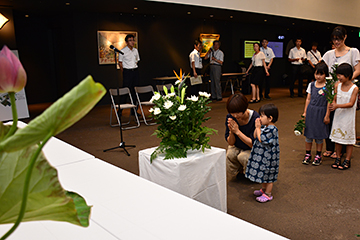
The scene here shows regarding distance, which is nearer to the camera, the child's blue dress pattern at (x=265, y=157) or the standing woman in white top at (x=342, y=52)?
the child's blue dress pattern at (x=265, y=157)

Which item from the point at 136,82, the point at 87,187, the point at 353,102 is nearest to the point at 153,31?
the point at 136,82

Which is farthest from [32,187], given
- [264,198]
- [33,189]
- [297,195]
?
[297,195]

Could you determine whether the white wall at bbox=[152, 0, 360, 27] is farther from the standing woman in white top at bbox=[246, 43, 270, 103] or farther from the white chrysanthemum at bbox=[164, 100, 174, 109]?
the white chrysanthemum at bbox=[164, 100, 174, 109]

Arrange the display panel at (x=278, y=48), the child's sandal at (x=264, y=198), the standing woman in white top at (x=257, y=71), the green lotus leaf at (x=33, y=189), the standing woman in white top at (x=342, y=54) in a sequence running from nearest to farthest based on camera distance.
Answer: the green lotus leaf at (x=33, y=189), the child's sandal at (x=264, y=198), the standing woman in white top at (x=342, y=54), the standing woman in white top at (x=257, y=71), the display panel at (x=278, y=48)

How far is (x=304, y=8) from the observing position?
10352 mm

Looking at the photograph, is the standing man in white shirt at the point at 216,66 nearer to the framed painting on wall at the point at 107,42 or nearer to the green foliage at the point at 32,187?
the framed painting on wall at the point at 107,42

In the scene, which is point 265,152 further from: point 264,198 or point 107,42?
point 107,42

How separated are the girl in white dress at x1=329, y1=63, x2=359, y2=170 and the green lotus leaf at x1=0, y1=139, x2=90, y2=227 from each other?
3910 millimetres

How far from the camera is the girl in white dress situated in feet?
12.4

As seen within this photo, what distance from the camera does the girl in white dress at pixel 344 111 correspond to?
379cm

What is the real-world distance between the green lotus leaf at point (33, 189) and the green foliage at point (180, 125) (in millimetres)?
2108

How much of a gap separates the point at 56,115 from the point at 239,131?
2.98 metres

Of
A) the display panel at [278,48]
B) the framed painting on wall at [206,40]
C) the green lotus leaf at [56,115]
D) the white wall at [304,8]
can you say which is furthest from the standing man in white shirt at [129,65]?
the display panel at [278,48]

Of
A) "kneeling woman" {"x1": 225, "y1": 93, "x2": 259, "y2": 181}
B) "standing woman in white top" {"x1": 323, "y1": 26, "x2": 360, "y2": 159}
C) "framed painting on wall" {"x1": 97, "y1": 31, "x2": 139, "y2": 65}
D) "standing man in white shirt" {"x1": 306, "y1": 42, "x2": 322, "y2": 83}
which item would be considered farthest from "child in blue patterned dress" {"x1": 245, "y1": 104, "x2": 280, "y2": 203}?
"standing man in white shirt" {"x1": 306, "y1": 42, "x2": 322, "y2": 83}
